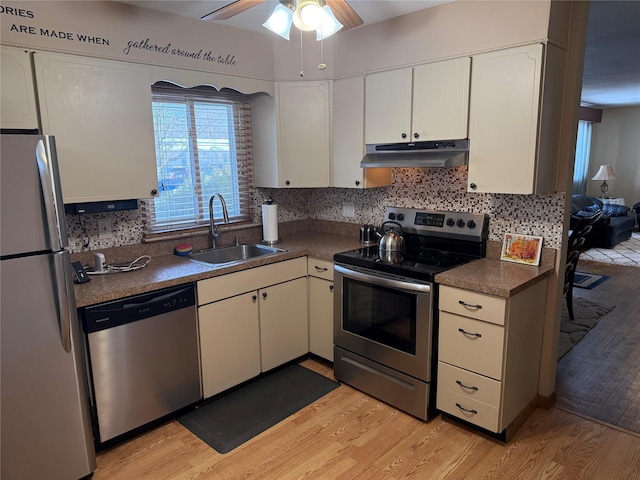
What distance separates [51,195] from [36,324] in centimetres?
55

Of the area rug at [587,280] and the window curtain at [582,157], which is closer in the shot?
the area rug at [587,280]

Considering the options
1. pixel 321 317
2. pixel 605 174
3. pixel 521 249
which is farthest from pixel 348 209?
pixel 605 174

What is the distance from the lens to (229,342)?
9.00 ft

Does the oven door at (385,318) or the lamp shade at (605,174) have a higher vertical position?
the lamp shade at (605,174)

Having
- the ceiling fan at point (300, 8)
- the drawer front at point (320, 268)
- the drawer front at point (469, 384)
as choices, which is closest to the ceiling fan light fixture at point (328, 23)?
the ceiling fan at point (300, 8)

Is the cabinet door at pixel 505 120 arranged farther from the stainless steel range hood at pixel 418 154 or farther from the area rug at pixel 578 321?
the area rug at pixel 578 321

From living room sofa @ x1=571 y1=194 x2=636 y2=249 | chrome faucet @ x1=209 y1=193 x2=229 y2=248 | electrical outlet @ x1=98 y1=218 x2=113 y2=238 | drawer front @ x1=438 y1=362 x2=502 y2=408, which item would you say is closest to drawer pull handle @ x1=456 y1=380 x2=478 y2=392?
drawer front @ x1=438 y1=362 x2=502 y2=408

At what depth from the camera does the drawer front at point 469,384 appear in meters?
2.29

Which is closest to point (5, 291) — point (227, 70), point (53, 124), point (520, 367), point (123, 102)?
point (53, 124)

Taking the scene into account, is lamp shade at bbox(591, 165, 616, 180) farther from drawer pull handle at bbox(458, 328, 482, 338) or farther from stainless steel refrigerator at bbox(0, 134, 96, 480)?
stainless steel refrigerator at bbox(0, 134, 96, 480)

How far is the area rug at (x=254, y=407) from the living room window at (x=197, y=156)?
3.96 feet

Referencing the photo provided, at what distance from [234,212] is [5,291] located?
1.85m

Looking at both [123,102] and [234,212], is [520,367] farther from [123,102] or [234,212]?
[123,102]

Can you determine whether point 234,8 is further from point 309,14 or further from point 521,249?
point 521,249
